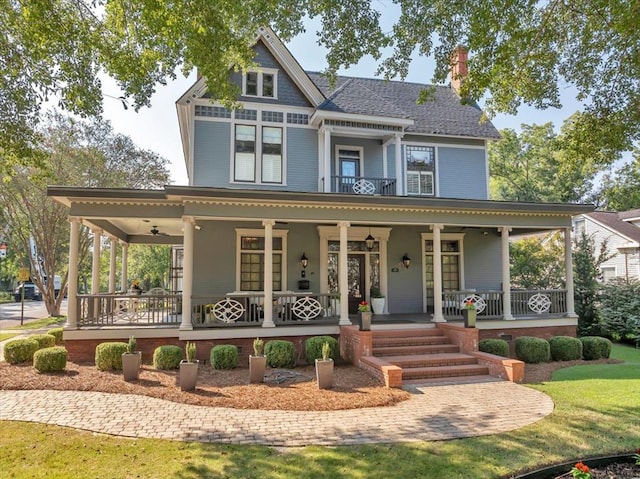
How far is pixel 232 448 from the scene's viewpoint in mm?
5074

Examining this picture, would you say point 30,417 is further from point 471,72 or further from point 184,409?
point 471,72

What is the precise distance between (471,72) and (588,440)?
21.1 feet

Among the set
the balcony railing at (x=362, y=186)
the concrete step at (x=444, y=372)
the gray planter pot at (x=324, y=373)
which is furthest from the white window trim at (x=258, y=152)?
the concrete step at (x=444, y=372)

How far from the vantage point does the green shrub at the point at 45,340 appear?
398 inches

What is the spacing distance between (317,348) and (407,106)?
35.2ft

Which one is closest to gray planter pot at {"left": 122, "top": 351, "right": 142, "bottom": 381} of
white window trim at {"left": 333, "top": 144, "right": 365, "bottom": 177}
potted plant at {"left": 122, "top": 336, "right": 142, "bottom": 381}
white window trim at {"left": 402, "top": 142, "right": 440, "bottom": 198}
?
potted plant at {"left": 122, "top": 336, "right": 142, "bottom": 381}

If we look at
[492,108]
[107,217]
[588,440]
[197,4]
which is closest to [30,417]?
[107,217]

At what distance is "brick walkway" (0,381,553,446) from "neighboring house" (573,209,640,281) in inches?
703

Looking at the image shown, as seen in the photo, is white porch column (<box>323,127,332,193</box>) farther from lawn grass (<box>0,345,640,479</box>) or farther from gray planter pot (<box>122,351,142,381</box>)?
lawn grass (<box>0,345,640,479</box>)

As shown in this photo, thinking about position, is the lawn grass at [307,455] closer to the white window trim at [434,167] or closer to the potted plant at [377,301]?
the potted plant at [377,301]

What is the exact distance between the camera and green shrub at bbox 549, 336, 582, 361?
10875mm

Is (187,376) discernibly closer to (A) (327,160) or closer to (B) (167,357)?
(B) (167,357)

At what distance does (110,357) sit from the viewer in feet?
30.0

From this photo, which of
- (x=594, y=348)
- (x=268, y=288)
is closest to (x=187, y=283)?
(x=268, y=288)
